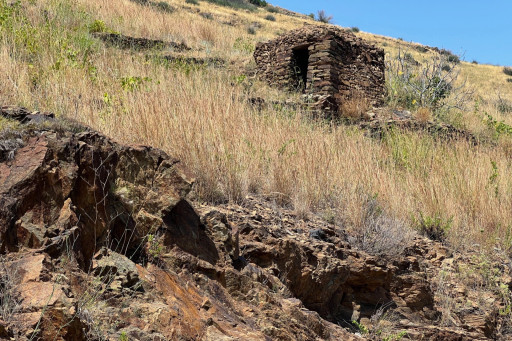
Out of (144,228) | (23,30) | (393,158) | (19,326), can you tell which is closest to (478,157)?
(393,158)

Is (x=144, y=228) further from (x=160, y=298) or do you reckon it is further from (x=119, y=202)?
(x=160, y=298)

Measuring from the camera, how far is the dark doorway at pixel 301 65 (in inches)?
402

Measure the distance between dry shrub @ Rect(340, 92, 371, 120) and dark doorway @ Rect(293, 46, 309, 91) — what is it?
1.04 meters

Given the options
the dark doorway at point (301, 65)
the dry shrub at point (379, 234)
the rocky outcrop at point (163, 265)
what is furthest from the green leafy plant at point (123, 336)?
the dark doorway at point (301, 65)

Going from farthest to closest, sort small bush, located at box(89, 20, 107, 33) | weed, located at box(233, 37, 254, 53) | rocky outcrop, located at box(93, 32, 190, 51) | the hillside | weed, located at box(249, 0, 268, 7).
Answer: weed, located at box(249, 0, 268, 7) < weed, located at box(233, 37, 254, 53) < small bush, located at box(89, 20, 107, 33) < rocky outcrop, located at box(93, 32, 190, 51) < the hillside

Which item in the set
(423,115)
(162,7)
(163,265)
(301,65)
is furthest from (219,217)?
(162,7)

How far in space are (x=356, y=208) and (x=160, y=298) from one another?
2425mm

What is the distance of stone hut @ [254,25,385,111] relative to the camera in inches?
371

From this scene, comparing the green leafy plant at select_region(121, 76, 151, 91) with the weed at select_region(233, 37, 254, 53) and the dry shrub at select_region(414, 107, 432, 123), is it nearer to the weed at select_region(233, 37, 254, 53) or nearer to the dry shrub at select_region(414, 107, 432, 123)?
the dry shrub at select_region(414, 107, 432, 123)

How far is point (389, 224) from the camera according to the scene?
4070 mm

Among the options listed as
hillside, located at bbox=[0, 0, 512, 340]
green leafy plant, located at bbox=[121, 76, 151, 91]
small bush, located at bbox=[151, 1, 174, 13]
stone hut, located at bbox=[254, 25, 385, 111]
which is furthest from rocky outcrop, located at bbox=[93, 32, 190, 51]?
small bush, located at bbox=[151, 1, 174, 13]

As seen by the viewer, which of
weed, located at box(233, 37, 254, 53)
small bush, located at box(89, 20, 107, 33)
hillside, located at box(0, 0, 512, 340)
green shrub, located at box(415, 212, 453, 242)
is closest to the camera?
hillside, located at box(0, 0, 512, 340)

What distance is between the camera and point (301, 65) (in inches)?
418

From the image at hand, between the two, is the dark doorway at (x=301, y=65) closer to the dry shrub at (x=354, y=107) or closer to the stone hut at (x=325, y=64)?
the stone hut at (x=325, y=64)
